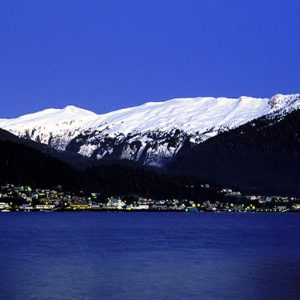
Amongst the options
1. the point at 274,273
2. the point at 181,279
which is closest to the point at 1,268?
the point at 181,279

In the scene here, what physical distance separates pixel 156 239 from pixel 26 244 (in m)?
27.1

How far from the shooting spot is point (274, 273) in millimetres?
85250

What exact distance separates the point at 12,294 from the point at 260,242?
7369cm

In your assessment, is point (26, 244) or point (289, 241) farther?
point (289, 241)

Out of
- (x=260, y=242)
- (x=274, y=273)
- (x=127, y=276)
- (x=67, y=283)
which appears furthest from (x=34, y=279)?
(x=260, y=242)

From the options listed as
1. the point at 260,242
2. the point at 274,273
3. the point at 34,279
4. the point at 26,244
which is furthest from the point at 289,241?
the point at 34,279

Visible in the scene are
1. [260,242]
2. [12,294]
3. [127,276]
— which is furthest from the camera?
[260,242]

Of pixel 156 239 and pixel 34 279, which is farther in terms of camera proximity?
pixel 156 239

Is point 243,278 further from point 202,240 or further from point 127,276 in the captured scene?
point 202,240

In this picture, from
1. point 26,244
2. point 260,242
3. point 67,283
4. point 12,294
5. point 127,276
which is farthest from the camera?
point 260,242

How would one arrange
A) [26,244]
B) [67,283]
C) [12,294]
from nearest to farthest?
1. [12,294]
2. [67,283]
3. [26,244]

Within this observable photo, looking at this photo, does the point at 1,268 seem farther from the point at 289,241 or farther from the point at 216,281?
the point at 289,241

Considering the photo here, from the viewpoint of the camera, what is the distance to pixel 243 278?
3228 inches

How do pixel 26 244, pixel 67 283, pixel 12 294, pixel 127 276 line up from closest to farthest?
pixel 12 294 → pixel 67 283 → pixel 127 276 → pixel 26 244
